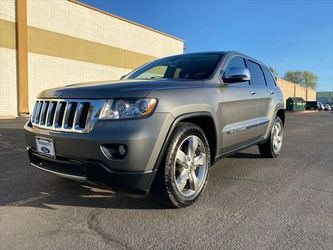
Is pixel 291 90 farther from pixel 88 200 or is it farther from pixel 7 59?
pixel 88 200

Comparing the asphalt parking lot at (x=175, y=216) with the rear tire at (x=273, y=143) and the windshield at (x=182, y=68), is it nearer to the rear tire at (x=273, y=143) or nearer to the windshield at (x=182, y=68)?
the rear tire at (x=273, y=143)

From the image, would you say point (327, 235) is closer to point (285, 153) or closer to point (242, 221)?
point (242, 221)


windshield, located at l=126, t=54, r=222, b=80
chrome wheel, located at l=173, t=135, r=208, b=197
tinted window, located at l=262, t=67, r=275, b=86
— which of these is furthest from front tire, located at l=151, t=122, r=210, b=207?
tinted window, located at l=262, t=67, r=275, b=86

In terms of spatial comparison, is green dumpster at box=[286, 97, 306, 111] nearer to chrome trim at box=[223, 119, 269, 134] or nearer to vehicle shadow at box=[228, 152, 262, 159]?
vehicle shadow at box=[228, 152, 262, 159]

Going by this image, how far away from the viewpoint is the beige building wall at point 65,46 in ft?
56.8

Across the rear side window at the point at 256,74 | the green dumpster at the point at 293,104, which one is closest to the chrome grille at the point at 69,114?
the rear side window at the point at 256,74

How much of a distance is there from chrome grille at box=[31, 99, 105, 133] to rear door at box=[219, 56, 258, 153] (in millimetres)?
1678

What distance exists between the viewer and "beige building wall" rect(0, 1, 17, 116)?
55.5ft

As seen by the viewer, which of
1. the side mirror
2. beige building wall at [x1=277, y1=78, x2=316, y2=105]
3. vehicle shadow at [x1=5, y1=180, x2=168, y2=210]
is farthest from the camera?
beige building wall at [x1=277, y1=78, x2=316, y2=105]

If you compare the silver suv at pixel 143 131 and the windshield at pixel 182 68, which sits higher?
the windshield at pixel 182 68

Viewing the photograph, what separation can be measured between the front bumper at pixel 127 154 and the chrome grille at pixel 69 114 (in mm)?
85

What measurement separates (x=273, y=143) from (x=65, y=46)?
1703 centimetres

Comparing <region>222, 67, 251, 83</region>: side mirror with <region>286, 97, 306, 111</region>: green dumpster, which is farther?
<region>286, 97, 306, 111</region>: green dumpster

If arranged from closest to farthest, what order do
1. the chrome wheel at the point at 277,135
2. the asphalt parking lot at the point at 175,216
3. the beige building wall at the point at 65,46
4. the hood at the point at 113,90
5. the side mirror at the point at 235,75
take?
the asphalt parking lot at the point at 175,216, the hood at the point at 113,90, the side mirror at the point at 235,75, the chrome wheel at the point at 277,135, the beige building wall at the point at 65,46
